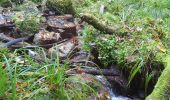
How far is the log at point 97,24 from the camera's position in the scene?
→ 529cm

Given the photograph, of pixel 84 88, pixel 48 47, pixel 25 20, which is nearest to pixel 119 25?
pixel 48 47

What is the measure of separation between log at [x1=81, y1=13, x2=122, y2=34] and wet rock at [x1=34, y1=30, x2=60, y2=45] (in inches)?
24.0

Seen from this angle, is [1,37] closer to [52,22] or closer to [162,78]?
[52,22]

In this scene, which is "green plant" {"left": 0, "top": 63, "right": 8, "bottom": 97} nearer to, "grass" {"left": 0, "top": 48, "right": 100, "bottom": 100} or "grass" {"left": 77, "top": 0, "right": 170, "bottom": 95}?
"grass" {"left": 0, "top": 48, "right": 100, "bottom": 100}

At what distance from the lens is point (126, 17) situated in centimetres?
659

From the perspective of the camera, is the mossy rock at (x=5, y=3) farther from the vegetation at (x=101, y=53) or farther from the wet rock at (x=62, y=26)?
the wet rock at (x=62, y=26)

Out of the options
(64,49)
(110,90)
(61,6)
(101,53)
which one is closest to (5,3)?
(61,6)

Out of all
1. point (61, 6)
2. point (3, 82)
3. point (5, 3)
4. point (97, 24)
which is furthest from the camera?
point (5, 3)

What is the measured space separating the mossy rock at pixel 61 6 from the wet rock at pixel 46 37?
1.64 metres

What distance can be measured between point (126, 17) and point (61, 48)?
1.76m

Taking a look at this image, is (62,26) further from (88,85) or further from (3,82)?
(3,82)

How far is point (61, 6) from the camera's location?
7395 millimetres

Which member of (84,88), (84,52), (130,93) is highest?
(84,88)

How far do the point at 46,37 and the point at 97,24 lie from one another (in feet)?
2.64
